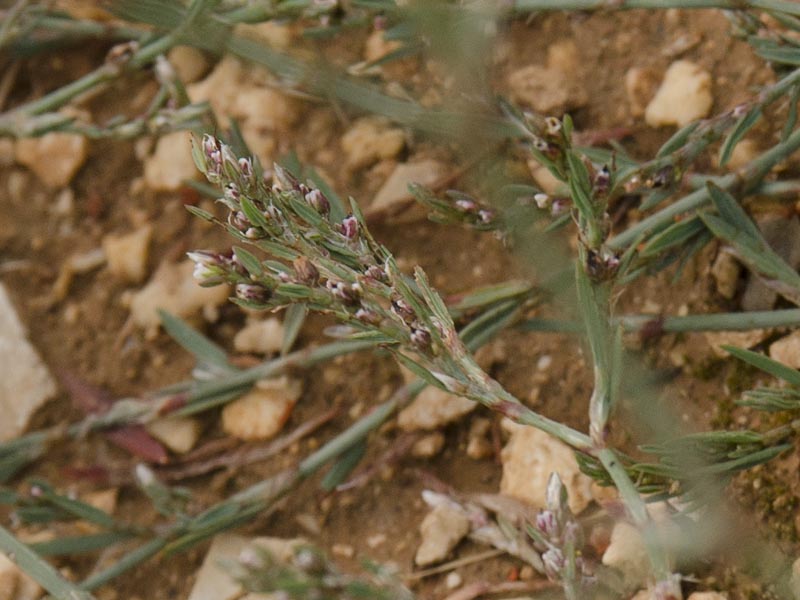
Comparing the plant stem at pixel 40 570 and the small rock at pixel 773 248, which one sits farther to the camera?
the small rock at pixel 773 248

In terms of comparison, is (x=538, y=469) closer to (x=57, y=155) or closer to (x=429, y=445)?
(x=429, y=445)

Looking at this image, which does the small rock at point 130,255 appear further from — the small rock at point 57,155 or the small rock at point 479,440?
the small rock at point 479,440

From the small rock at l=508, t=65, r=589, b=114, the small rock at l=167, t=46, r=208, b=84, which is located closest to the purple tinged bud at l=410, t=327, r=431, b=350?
the small rock at l=508, t=65, r=589, b=114

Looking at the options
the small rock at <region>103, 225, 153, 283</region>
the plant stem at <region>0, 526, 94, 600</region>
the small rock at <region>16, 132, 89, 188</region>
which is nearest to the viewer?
the plant stem at <region>0, 526, 94, 600</region>

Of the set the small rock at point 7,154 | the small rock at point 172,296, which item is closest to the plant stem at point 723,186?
the small rock at point 172,296

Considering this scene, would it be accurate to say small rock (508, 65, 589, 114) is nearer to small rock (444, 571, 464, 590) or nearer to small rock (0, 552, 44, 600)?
small rock (444, 571, 464, 590)

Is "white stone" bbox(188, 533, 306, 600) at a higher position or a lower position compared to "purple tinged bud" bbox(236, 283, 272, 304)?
lower
